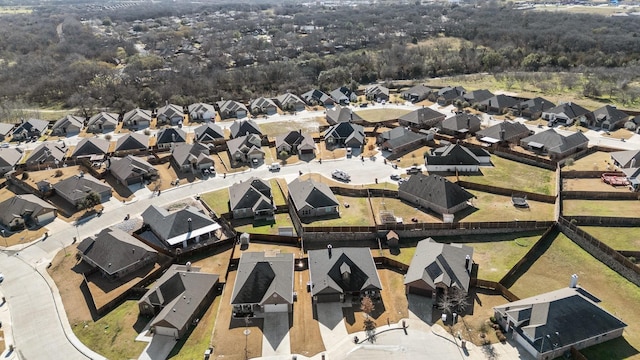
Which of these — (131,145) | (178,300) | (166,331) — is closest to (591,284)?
(178,300)

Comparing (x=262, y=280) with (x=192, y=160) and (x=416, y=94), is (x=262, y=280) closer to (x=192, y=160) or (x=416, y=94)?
(x=192, y=160)

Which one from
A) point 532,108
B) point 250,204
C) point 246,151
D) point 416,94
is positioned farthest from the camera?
point 416,94

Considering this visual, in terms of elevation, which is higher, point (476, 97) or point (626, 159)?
point (476, 97)

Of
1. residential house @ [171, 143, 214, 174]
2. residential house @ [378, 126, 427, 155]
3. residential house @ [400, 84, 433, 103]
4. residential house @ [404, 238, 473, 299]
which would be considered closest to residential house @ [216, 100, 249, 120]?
residential house @ [171, 143, 214, 174]

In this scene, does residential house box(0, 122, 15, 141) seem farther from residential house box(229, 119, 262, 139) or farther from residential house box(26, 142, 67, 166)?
residential house box(229, 119, 262, 139)

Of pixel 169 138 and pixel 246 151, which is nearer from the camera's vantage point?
pixel 246 151

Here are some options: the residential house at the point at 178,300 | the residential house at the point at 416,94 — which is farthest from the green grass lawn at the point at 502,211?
the residential house at the point at 416,94

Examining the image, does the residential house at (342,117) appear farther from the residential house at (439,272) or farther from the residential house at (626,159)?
the residential house at (439,272)
